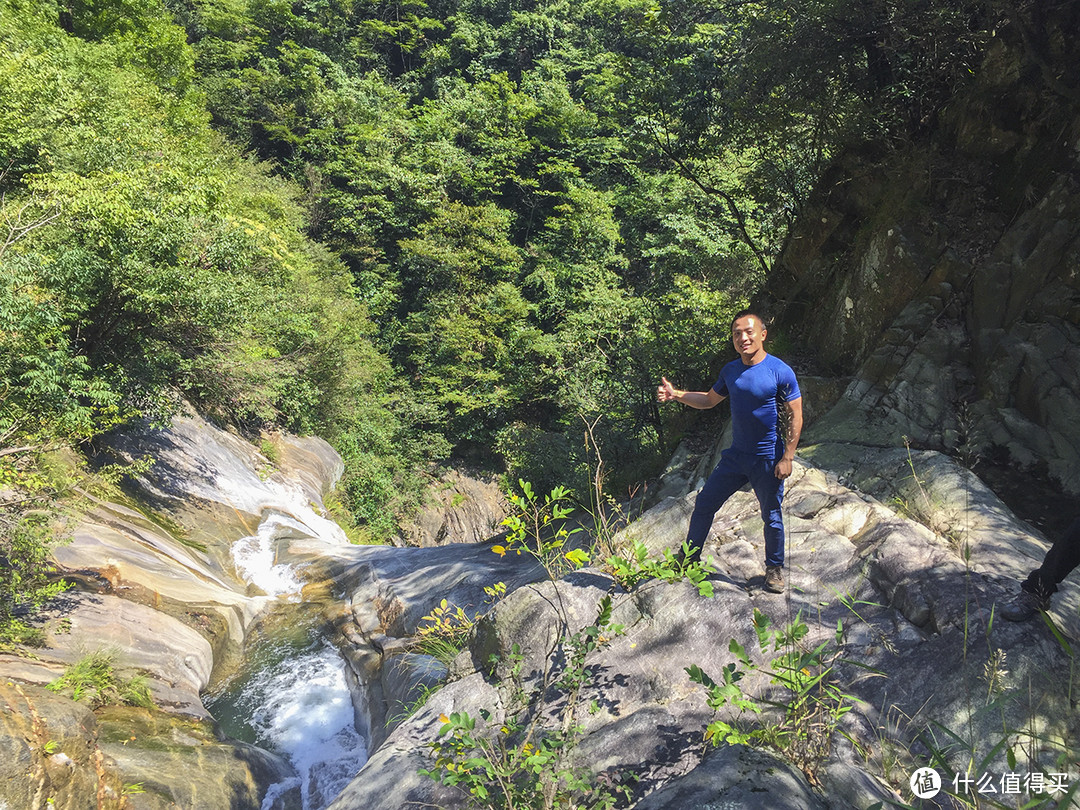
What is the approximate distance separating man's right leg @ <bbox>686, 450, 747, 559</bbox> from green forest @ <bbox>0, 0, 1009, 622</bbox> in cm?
513

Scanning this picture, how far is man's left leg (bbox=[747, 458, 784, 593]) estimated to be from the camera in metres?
3.75

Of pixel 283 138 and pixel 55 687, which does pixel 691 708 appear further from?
pixel 283 138

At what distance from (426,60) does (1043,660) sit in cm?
3793

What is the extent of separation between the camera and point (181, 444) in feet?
35.0

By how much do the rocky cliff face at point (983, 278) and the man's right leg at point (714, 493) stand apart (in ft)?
7.06

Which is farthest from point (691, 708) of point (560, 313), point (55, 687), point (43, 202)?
point (560, 313)

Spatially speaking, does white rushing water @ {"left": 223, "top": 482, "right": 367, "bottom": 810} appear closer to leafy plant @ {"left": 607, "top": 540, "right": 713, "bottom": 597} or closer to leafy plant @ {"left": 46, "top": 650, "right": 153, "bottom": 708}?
leafy plant @ {"left": 46, "top": 650, "right": 153, "bottom": 708}

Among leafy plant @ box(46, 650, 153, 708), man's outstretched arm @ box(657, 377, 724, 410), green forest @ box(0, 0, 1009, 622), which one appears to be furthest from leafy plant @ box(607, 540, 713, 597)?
green forest @ box(0, 0, 1009, 622)

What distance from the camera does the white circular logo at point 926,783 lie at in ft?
8.01

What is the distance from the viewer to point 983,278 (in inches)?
240

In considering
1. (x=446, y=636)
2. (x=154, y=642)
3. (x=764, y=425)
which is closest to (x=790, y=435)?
(x=764, y=425)

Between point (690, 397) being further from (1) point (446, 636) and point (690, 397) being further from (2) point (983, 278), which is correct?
(2) point (983, 278)

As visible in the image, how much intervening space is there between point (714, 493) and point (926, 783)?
6.01 ft

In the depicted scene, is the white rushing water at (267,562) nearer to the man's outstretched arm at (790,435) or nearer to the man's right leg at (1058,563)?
the man's outstretched arm at (790,435)
